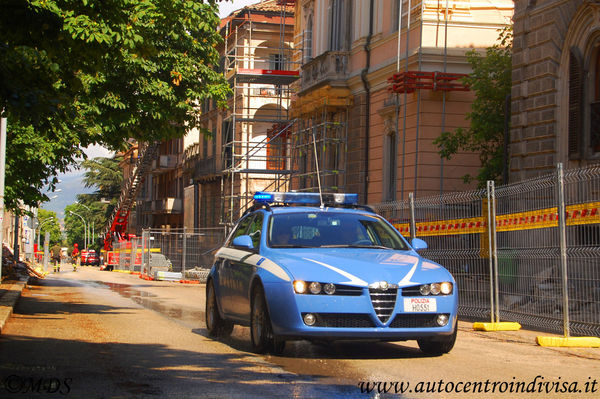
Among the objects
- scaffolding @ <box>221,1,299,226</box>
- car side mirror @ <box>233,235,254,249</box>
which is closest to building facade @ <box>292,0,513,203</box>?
scaffolding @ <box>221,1,299,226</box>

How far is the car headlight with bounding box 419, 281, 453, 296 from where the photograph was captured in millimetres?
9670

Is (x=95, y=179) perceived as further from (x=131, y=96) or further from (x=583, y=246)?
(x=583, y=246)

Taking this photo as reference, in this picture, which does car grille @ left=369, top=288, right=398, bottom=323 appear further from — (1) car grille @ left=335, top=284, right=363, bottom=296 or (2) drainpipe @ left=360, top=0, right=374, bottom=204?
(2) drainpipe @ left=360, top=0, right=374, bottom=204

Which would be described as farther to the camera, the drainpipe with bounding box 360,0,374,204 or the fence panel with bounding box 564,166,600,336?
the drainpipe with bounding box 360,0,374,204

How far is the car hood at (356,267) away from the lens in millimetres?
9469

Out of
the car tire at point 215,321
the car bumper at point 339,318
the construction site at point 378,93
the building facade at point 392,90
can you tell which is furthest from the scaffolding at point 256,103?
the car bumper at point 339,318

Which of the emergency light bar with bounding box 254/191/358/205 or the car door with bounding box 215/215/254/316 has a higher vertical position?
the emergency light bar with bounding box 254/191/358/205

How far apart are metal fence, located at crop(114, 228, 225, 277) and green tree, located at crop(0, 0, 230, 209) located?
11652 mm

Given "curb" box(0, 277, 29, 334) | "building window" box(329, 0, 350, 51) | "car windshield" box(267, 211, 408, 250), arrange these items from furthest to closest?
"building window" box(329, 0, 350, 51), "curb" box(0, 277, 29, 334), "car windshield" box(267, 211, 408, 250)

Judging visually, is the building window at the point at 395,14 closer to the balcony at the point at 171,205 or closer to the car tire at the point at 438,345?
the car tire at the point at 438,345

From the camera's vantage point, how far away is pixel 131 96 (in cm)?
1638

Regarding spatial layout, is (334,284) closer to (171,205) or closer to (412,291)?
(412,291)

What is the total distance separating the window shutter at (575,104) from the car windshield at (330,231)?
830 centimetres

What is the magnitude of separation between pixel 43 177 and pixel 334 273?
38.7 feet
